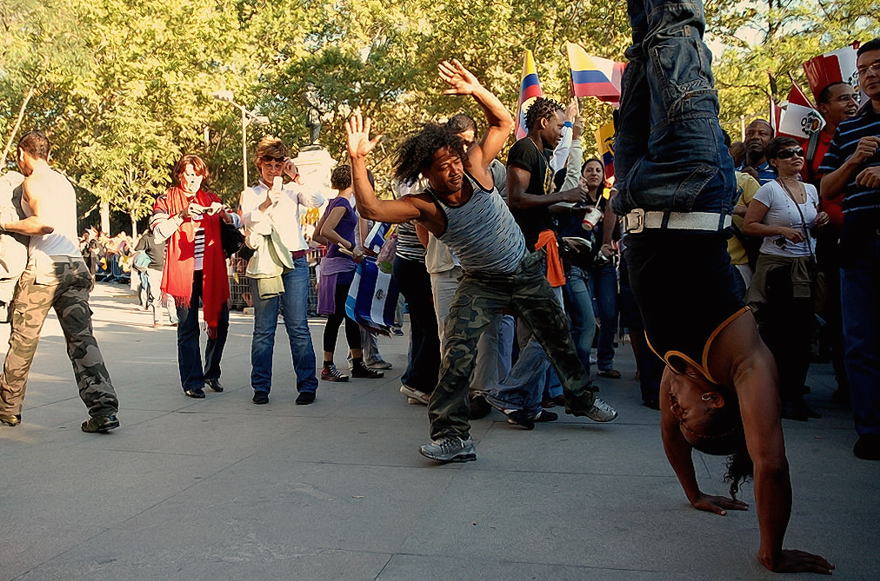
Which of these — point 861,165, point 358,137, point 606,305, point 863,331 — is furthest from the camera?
point 606,305

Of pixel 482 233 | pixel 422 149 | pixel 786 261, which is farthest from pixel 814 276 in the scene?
pixel 422 149

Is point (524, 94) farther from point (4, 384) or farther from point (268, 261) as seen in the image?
point (4, 384)

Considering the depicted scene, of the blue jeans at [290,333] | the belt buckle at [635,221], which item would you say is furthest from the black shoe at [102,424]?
the belt buckle at [635,221]

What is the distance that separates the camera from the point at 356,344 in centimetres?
851

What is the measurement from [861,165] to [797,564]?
8.68 feet

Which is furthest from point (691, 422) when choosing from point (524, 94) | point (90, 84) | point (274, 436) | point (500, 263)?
point (90, 84)

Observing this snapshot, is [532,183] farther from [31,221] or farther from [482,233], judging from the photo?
[31,221]

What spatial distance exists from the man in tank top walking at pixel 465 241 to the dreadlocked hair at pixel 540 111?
4.11 feet

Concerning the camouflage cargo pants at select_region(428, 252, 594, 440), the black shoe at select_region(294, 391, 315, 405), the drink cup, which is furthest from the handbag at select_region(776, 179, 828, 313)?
the black shoe at select_region(294, 391, 315, 405)

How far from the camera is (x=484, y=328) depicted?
505cm

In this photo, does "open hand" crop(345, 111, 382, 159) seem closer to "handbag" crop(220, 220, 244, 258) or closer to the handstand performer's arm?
the handstand performer's arm

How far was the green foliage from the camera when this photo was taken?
84.6 ft

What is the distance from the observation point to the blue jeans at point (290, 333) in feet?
23.3

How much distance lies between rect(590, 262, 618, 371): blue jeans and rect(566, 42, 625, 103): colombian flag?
228 centimetres
